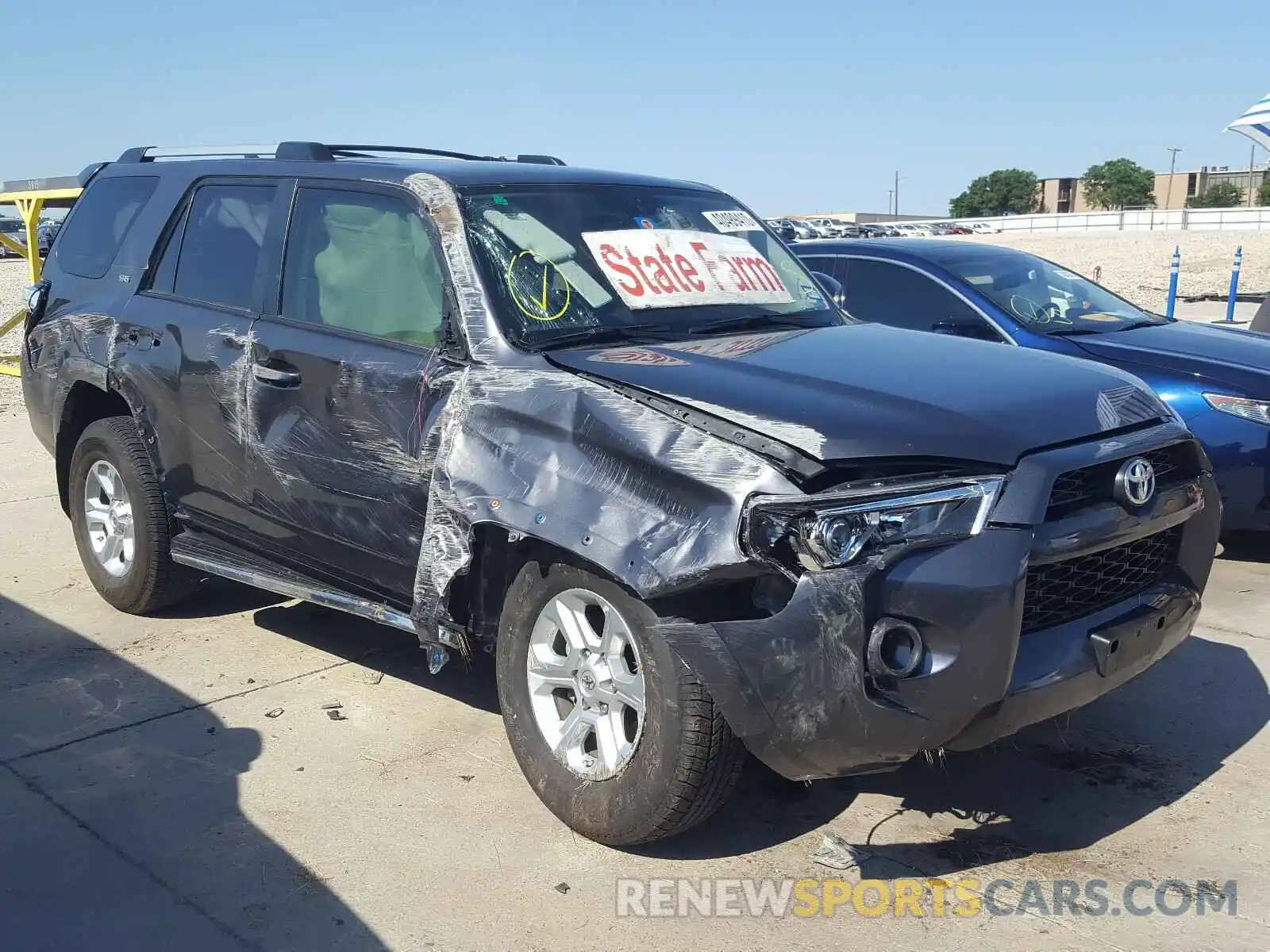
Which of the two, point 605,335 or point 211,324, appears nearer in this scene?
point 605,335

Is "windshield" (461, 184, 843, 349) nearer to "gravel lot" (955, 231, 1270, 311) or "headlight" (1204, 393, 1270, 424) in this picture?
"headlight" (1204, 393, 1270, 424)

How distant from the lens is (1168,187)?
115m

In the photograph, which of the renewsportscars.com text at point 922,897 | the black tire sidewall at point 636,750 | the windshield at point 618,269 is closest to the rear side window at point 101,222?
the windshield at point 618,269

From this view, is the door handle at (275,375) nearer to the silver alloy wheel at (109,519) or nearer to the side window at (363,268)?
the side window at (363,268)

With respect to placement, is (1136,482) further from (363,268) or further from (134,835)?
(134,835)

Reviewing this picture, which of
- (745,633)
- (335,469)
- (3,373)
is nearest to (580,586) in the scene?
(745,633)

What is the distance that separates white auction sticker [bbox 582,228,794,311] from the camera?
4164 mm

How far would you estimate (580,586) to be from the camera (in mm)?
3332

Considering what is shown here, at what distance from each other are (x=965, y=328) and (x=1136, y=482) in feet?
10.7

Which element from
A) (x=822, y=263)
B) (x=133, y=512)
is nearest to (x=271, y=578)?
(x=133, y=512)

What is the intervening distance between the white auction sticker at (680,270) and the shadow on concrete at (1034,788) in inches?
63.4

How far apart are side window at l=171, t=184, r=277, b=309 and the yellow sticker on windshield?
126cm

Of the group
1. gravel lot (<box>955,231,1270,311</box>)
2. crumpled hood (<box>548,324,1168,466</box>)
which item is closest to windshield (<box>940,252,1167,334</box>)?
crumpled hood (<box>548,324,1168,466</box>)

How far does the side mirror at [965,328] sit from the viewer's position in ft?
21.2
